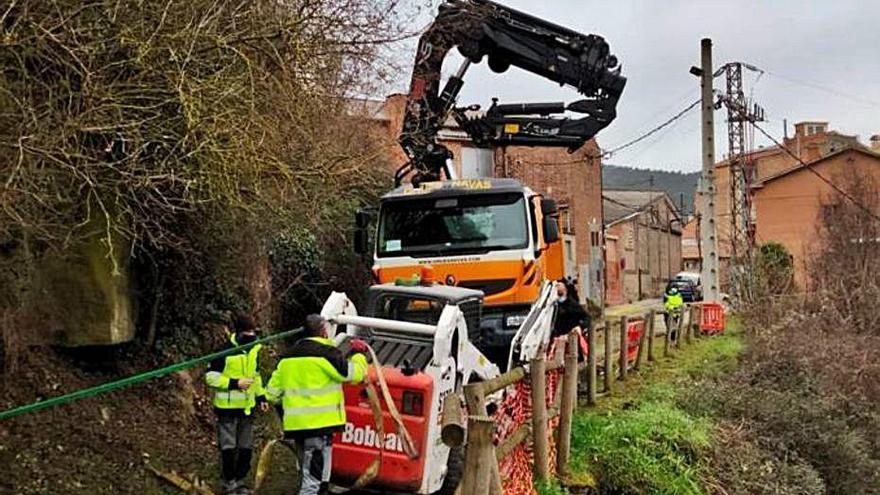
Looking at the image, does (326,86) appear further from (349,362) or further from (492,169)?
(492,169)

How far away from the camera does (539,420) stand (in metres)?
7.75

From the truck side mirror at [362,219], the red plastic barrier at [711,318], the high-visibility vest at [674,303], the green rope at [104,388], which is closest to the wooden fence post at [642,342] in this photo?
the high-visibility vest at [674,303]

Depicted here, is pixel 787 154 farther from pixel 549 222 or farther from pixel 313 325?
pixel 313 325

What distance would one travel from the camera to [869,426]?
1430 centimetres

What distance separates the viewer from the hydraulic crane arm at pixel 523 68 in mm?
12641

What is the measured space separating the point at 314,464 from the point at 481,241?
4.31 m

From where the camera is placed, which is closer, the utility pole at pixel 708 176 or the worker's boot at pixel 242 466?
the worker's boot at pixel 242 466

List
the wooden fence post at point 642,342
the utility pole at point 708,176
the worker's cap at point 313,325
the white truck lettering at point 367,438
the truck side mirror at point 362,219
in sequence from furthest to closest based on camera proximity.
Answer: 1. the utility pole at point 708,176
2. the wooden fence post at point 642,342
3. the truck side mirror at point 362,219
4. the worker's cap at point 313,325
5. the white truck lettering at point 367,438

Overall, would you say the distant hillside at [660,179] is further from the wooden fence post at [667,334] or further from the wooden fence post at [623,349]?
the wooden fence post at [623,349]

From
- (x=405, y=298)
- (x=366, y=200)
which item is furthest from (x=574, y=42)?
(x=405, y=298)

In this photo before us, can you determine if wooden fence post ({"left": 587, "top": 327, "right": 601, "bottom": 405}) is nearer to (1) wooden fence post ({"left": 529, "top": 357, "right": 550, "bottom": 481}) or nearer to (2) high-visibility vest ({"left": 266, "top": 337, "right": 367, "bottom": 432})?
(1) wooden fence post ({"left": 529, "top": 357, "right": 550, "bottom": 481})

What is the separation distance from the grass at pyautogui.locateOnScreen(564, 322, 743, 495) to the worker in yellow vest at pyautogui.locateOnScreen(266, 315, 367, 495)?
2.50 meters

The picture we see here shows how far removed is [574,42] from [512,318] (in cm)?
546

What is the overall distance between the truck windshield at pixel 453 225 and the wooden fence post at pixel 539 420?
2366mm
